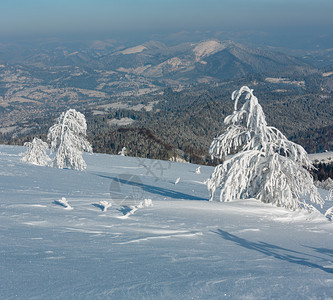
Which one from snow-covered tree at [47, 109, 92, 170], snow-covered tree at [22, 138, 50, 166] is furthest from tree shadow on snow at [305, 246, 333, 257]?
snow-covered tree at [22, 138, 50, 166]

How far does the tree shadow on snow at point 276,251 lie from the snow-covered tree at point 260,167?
6.64 meters

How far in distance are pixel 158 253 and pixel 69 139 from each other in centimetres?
A: 2751

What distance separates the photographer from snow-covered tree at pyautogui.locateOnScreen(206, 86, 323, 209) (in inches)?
569

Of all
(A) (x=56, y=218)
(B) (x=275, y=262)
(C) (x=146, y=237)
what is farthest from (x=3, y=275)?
(B) (x=275, y=262)

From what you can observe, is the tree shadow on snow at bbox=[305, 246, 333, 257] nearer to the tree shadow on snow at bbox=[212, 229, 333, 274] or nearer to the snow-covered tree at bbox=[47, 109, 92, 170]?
the tree shadow on snow at bbox=[212, 229, 333, 274]

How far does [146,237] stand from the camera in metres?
7.25

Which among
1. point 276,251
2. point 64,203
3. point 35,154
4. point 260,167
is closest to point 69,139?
point 35,154

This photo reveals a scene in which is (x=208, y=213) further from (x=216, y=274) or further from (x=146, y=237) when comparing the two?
(x=216, y=274)

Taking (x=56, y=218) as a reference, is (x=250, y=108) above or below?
above

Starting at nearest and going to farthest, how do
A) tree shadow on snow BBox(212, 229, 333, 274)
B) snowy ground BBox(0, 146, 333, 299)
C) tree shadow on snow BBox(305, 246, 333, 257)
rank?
snowy ground BBox(0, 146, 333, 299) → tree shadow on snow BBox(212, 229, 333, 274) → tree shadow on snow BBox(305, 246, 333, 257)

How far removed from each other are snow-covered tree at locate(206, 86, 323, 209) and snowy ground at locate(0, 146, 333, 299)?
350cm

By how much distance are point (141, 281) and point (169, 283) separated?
419 mm

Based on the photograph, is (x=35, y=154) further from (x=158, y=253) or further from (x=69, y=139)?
(x=158, y=253)

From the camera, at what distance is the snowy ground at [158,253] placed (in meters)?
4.44
